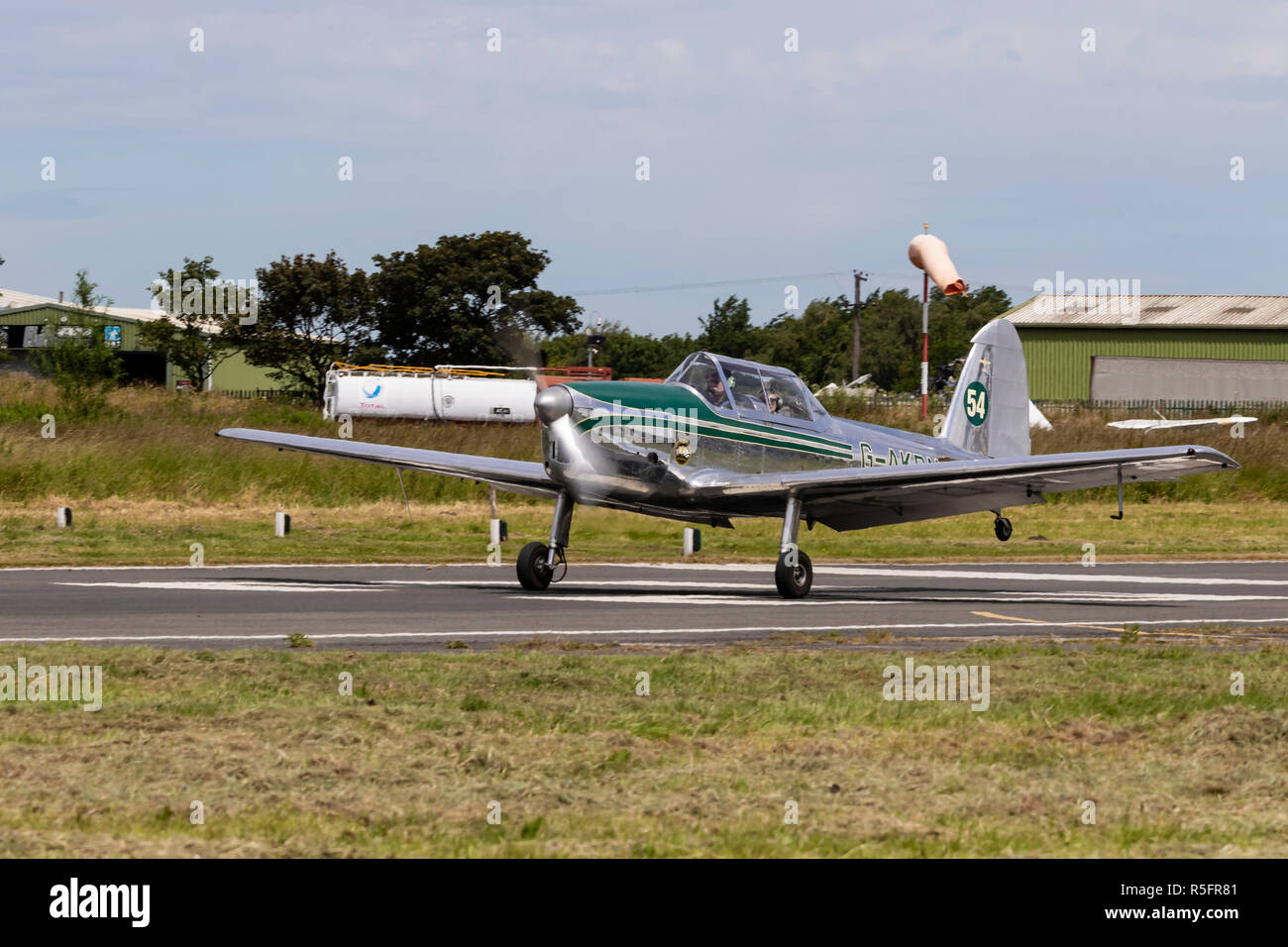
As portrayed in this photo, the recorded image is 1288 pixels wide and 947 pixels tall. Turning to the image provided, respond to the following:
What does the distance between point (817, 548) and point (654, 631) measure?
12.9 meters

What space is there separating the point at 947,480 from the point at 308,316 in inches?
2072

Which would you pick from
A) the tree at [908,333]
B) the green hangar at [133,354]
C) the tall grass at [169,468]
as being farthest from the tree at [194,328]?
the tree at [908,333]

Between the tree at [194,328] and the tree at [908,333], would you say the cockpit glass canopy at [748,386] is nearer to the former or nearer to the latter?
the tree at [194,328]

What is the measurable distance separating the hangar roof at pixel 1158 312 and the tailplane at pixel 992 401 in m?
59.0

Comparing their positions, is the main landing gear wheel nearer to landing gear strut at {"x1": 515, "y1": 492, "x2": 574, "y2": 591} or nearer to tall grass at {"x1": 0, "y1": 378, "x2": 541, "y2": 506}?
landing gear strut at {"x1": 515, "y1": 492, "x2": 574, "y2": 591}

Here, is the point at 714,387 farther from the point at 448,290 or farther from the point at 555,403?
the point at 448,290

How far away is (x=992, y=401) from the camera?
22359mm

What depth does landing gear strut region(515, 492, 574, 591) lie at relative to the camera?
17484mm

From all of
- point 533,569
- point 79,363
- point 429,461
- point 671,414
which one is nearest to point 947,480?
point 671,414

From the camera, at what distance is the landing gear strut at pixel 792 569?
16812 millimetres

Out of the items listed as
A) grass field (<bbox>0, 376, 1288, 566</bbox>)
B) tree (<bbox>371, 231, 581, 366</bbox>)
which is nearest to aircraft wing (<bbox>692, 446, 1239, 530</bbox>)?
grass field (<bbox>0, 376, 1288, 566</bbox>)

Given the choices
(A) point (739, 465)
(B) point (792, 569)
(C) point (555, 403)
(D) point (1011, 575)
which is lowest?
(D) point (1011, 575)
